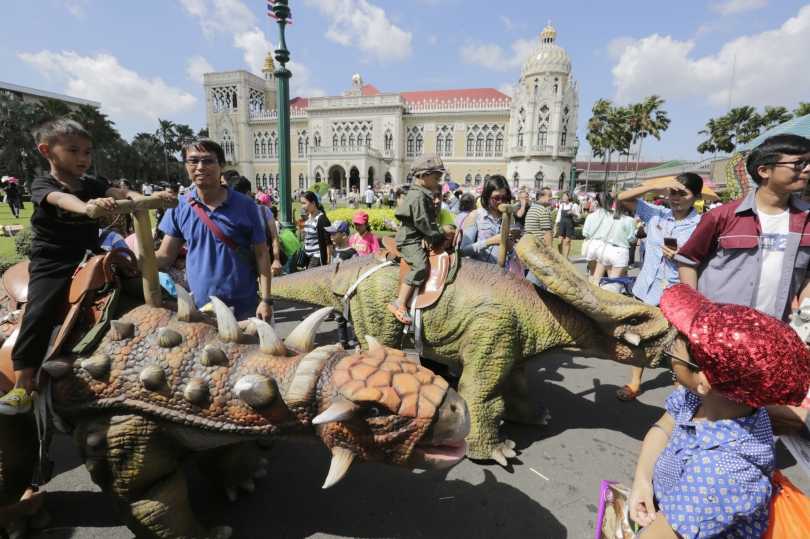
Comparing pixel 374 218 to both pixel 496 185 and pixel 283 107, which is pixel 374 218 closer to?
pixel 283 107

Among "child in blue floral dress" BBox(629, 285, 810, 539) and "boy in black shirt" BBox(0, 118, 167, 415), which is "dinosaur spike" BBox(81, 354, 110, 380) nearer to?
"boy in black shirt" BBox(0, 118, 167, 415)

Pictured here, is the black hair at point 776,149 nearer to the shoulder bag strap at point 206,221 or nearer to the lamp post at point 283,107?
the shoulder bag strap at point 206,221

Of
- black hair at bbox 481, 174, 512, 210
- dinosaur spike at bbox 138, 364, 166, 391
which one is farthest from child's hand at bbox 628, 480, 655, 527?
black hair at bbox 481, 174, 512, 210

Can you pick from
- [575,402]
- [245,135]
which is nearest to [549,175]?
[245,135]

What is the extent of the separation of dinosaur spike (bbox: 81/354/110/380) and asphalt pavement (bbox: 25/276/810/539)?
44.7 inches

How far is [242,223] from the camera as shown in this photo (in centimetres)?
260

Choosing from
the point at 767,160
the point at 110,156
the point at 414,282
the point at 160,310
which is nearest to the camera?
the point at 160,310

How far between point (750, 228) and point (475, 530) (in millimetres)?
2420

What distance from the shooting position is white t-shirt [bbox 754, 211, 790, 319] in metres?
2.32

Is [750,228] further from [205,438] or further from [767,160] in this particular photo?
[205,438]

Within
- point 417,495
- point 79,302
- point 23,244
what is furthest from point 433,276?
point 23,244

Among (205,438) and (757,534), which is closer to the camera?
(757,534)

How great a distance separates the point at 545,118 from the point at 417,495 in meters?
49.6

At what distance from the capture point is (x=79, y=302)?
5.72ft
